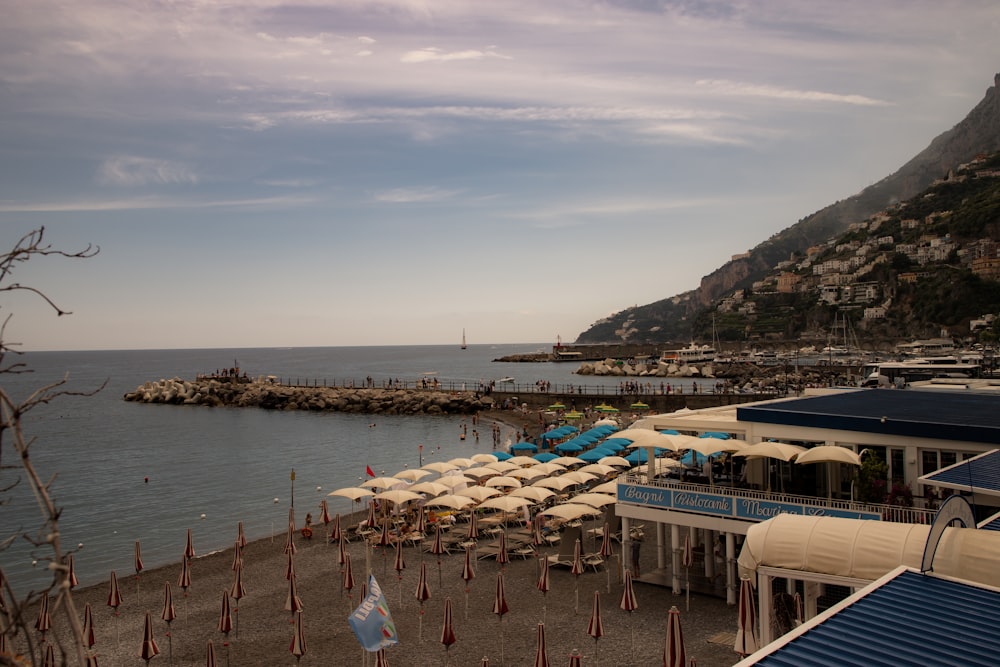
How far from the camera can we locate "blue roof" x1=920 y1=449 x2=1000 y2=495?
1370 centimetres

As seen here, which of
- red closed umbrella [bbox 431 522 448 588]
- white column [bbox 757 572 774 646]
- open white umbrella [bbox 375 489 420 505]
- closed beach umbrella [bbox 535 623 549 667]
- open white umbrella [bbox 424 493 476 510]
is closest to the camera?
white column [bbox 757 572 774 646]

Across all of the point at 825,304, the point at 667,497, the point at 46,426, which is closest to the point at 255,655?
the point at 667,497

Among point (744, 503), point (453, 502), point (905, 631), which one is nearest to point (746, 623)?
point (905, 631)

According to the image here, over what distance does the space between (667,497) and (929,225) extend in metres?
195

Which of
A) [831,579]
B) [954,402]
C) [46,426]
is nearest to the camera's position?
[831,579]

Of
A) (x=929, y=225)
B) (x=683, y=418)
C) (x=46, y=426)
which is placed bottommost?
(x=46, y=426)

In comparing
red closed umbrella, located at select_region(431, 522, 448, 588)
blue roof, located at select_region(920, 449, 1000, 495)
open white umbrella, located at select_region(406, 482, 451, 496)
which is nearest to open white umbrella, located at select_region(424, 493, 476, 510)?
red closed umbrella, located at select_region(431, 522, 448, 588)

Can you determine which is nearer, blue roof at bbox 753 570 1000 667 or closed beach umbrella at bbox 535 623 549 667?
blue roof at bbox 753 570 1000 667

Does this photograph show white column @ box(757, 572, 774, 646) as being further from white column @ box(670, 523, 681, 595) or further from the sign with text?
white column @ box(670, 523, 681, 595)

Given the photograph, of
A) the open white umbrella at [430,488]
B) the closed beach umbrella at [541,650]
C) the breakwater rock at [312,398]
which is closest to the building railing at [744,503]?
the closed beach umbrella at [541,650]

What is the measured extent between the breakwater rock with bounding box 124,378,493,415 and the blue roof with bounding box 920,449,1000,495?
59.7 meters

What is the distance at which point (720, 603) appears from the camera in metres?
18.8

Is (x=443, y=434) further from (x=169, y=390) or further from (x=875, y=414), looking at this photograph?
(x=169, y=390)

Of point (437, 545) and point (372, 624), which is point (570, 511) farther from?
point (372, 624)
